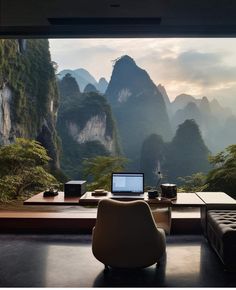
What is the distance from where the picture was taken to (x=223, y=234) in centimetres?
342

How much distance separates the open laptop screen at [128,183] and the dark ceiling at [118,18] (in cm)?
210

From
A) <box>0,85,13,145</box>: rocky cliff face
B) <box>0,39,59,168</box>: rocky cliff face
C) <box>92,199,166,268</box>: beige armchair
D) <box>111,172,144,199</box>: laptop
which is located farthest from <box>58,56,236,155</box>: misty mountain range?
<box>92,199,166,268</box>: beige armchair

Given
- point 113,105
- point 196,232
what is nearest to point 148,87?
point 113,105

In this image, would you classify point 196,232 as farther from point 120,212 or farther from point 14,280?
point 14,280

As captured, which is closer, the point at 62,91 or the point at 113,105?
the point at 62,91

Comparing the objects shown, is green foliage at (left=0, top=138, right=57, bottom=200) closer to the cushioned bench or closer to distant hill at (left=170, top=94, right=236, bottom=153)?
the cushioned bench

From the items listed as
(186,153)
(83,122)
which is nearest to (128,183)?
(83,122)

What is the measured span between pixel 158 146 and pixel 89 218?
73.4ft

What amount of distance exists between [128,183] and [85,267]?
4.14ft

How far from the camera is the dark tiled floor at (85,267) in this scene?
3.21 m

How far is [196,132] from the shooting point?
26.5 m

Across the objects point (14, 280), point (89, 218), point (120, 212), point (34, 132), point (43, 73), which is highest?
point (43, 73)

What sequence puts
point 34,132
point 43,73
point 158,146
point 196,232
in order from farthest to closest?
1. point 158,146
2. point 43,73
3. point 34,132
4. point 196,232

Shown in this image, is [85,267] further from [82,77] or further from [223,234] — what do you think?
[82,77]
